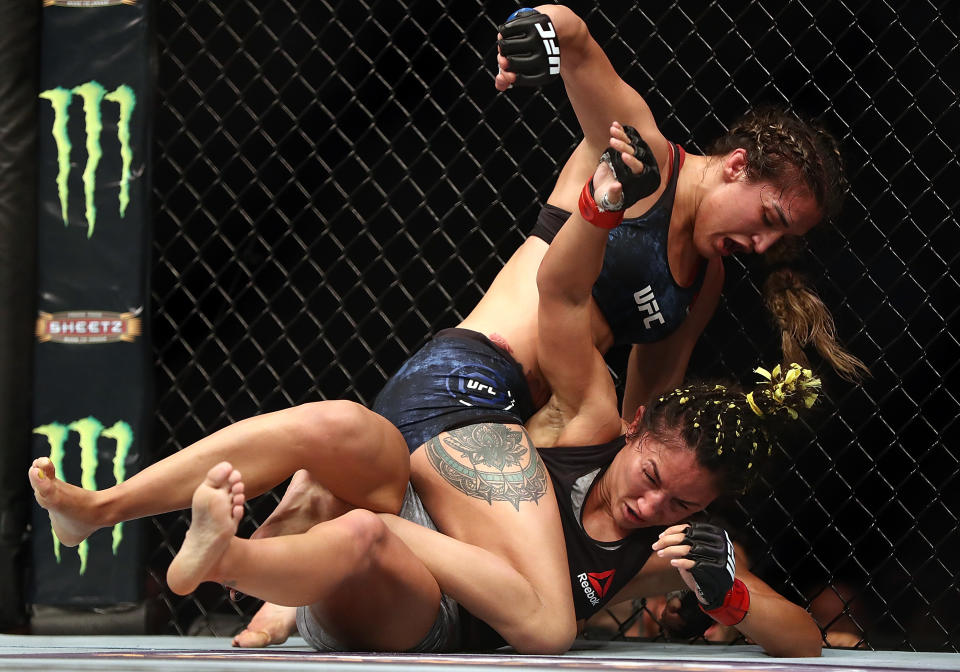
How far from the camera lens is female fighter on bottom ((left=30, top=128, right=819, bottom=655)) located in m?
1.37

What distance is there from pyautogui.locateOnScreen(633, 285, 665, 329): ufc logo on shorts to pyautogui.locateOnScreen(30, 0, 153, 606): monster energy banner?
3.77 feet

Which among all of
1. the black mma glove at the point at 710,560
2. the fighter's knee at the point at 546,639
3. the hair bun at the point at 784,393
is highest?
the hair bun at the point at 784,393

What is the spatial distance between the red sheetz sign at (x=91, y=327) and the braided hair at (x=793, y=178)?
4.41 feet

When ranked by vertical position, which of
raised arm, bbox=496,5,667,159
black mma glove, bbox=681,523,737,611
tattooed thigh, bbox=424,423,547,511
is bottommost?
black mma glove, bbox=681,523,737,611

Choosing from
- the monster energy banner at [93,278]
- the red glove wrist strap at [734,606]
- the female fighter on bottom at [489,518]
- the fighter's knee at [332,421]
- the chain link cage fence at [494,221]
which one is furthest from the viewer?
the chain link cage fence at [494,221]

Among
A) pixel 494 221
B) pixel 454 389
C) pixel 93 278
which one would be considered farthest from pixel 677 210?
pixel 93 278

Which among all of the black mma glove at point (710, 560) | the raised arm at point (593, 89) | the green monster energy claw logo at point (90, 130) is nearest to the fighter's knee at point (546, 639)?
the black mma glove at point (710, 560)

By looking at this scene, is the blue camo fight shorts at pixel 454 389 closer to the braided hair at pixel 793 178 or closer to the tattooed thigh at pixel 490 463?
the tattooed thigh at pixel 490 463

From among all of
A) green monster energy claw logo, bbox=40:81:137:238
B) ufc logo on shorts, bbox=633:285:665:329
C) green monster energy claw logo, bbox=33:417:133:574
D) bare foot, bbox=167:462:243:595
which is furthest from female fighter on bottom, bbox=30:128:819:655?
green monster energy claw logo, bbox=40:81:137:238

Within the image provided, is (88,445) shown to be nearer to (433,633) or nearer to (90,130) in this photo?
(90,130)

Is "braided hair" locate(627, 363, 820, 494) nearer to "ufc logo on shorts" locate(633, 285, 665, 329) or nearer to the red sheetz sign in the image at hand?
"ufc logo on shorts" locate(633, 285, 665, 329)

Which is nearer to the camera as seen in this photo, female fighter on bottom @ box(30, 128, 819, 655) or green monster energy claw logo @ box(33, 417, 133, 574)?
female fighter on bottom @ box(30, 128, 819, 655)

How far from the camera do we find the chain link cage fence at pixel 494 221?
262 centimetres

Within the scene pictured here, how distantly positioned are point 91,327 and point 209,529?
1254 mm
